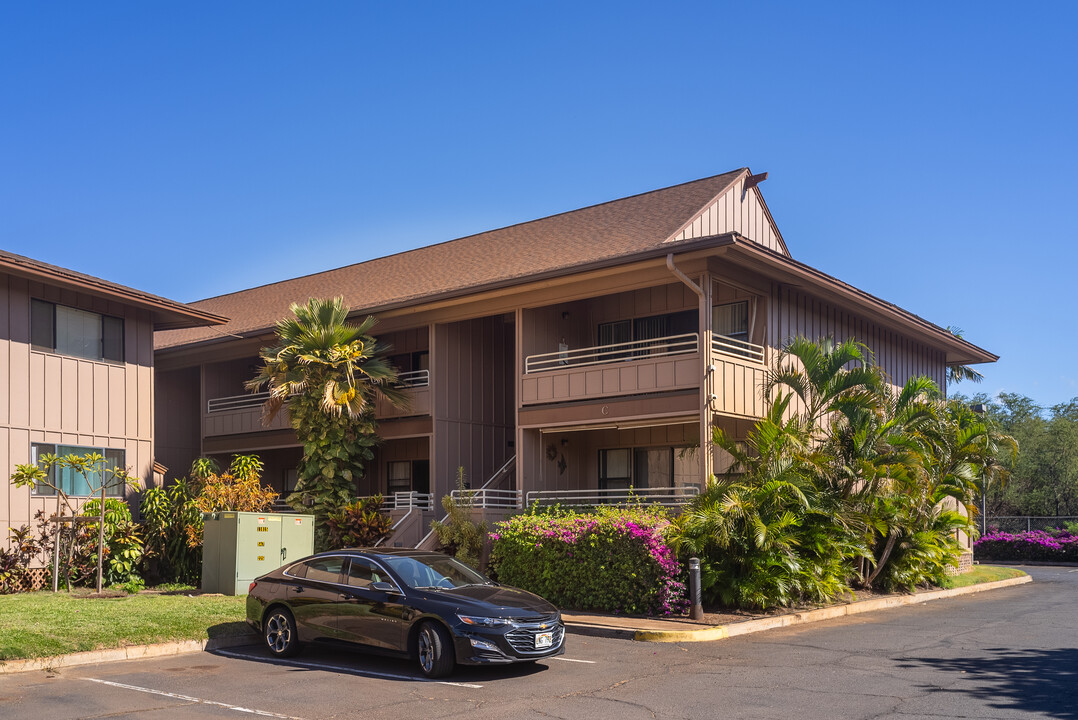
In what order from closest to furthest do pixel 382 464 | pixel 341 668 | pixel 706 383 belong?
pixel 341 668 < pixel 706 383 < pixel 382 464

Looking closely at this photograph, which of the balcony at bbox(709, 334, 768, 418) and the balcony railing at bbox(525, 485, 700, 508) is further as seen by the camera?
the balcony railing at bbox(525, 485, 700, 508)

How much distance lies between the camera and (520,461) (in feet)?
74.2

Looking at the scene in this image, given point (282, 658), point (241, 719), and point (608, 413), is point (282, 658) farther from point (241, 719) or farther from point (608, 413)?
point (608, 413)

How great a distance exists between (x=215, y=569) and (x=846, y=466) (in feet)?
39.2

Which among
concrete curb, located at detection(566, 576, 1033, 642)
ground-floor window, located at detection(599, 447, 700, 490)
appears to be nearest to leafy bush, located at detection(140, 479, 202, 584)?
ground-floor window, located at detection(599, 447, 700, 490)

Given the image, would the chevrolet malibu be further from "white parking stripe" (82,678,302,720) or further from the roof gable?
the roof gable

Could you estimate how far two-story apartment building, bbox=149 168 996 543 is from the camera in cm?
2067

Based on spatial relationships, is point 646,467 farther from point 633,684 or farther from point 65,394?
point 633,684

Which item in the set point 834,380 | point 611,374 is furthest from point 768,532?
point 611,374

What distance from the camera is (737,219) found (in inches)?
992

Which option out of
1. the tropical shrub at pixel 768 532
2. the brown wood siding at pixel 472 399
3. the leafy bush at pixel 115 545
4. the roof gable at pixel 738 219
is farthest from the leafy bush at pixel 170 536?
the roof gable at pixel 738 219

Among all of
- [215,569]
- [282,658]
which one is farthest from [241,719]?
[215,569]

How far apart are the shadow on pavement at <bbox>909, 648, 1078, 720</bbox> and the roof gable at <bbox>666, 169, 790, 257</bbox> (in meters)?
11.9

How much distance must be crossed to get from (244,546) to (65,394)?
6472 mm
